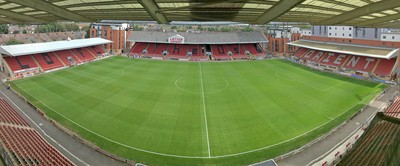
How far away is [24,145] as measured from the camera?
14.7m

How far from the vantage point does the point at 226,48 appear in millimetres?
52688

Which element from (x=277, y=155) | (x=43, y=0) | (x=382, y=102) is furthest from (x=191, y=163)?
(x=382, y=102)

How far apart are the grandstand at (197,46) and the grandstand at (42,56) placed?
1082 cm

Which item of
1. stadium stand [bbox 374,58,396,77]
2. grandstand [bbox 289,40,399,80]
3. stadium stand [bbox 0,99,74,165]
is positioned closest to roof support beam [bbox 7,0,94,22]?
stadium stand [bbox 0,99,74,165]

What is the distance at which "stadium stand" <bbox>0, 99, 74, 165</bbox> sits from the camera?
13.1m

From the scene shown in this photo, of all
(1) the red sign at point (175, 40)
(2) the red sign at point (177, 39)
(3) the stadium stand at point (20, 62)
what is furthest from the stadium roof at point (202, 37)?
(3) the stadium stand at point (20, 62)

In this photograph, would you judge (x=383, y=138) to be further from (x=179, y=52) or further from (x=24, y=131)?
(x=179, y=52)

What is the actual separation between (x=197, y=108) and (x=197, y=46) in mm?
32371

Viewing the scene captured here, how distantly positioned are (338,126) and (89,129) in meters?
19.5

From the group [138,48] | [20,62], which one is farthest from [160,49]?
[20,62]

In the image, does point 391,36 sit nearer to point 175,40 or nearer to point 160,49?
point 175,40

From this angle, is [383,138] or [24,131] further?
[24,131]

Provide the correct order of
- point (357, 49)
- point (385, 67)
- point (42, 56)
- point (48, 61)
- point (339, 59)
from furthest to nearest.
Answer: point (42, 56) → point (48, 61) → point (339, 59) → point (357, 49) → point (385, 67)

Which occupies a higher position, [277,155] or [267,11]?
[267,11]
